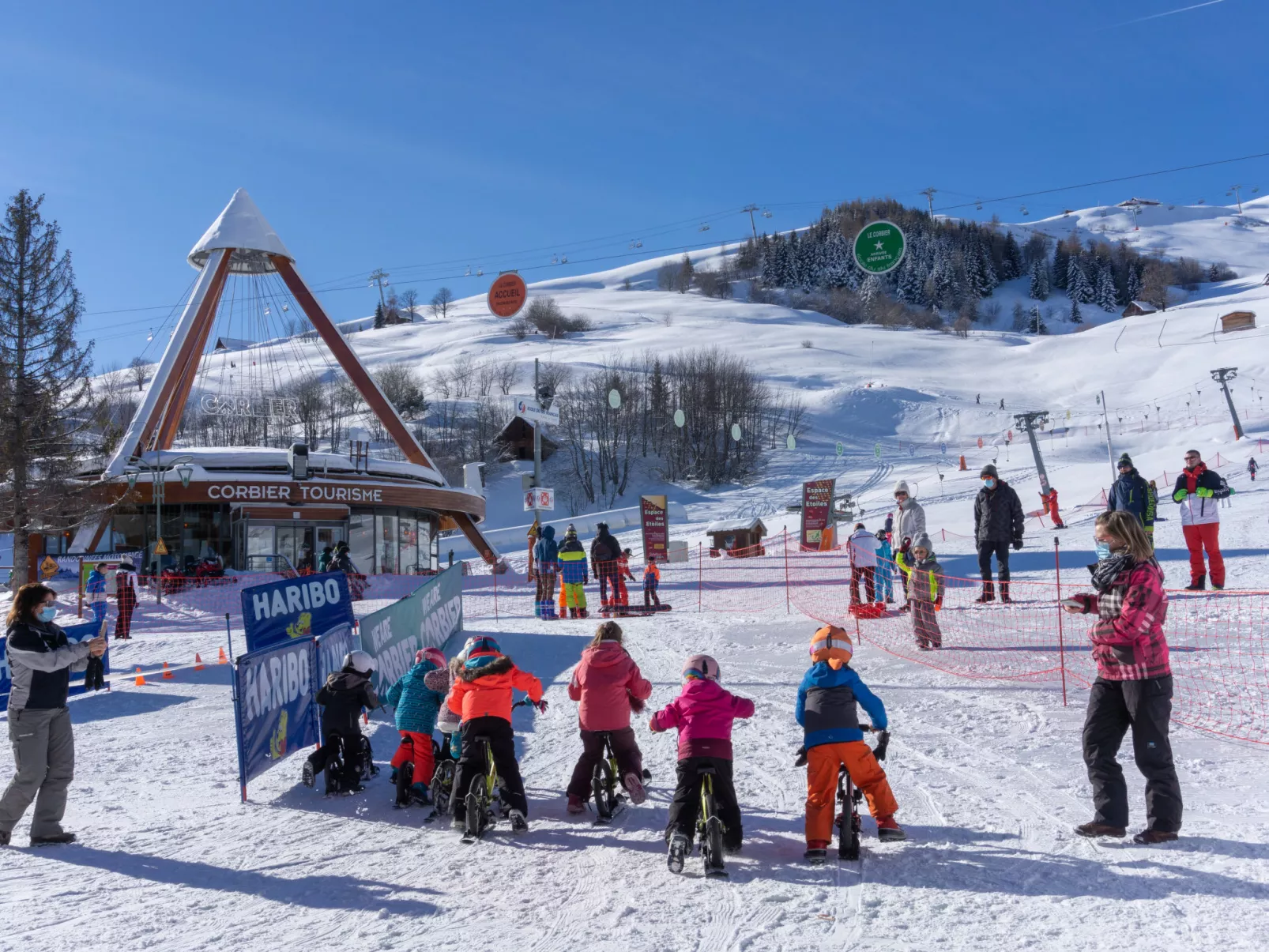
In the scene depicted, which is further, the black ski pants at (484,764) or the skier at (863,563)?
the skier at (863,563)

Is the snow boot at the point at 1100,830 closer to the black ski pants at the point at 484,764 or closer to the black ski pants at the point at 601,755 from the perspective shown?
the black ski pants at the point at 601,755

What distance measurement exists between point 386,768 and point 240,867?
2.71 m

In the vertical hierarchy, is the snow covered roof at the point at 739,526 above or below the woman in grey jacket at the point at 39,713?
above

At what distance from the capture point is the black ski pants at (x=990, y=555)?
13641 mm

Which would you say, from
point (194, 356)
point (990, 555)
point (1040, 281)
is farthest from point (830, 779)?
point (1040, 281)

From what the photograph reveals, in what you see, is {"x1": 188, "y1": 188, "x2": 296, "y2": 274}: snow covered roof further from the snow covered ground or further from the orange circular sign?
the snow covered ground

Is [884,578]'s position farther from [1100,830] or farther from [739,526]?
[739,526]

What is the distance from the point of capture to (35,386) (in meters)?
27.0

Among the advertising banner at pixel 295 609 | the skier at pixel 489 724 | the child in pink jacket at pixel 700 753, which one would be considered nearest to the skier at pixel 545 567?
the advertising banner at pixel 295 609

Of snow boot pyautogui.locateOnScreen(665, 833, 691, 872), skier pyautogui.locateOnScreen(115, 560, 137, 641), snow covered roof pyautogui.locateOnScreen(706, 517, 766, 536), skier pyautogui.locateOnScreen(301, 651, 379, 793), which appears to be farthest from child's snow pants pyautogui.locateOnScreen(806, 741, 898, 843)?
snow covered roof pyautogui.locateOnScreen(706, 517, 766, 536)

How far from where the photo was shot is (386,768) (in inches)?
342

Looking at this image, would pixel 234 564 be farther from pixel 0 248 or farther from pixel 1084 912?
pixel 1084 912

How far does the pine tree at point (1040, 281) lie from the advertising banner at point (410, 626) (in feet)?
409

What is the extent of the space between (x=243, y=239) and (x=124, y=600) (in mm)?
20445
